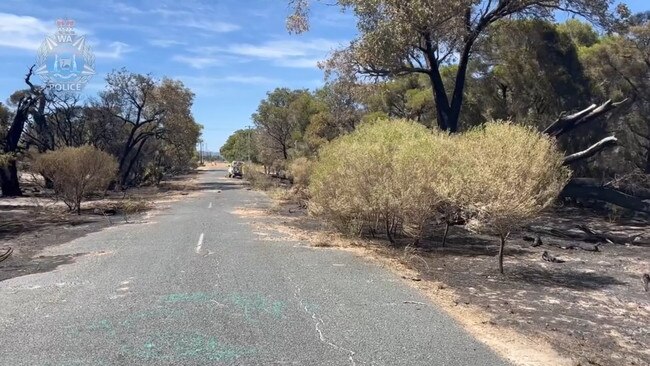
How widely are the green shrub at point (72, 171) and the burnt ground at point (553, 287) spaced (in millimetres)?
12107

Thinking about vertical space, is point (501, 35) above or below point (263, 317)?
above

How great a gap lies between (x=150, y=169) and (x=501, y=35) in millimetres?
40777

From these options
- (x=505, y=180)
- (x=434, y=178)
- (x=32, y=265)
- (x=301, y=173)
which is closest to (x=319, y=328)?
(x=505, y=180)

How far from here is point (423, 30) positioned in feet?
66.4

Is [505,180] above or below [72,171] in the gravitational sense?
above

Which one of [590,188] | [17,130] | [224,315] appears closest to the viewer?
[224,315]

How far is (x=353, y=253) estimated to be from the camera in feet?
43.3

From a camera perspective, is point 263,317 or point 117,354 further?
point 263,317

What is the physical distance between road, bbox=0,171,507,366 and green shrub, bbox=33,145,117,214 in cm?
1456

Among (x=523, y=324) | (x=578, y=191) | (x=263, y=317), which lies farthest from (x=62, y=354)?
(x=578, y=191)

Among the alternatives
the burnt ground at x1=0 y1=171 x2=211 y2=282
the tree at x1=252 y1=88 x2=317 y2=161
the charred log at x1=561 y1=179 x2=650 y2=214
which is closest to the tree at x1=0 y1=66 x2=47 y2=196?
the burnt ground at x1=0 y1=171 x2=211 y2=282

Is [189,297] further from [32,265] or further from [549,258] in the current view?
[549,258]

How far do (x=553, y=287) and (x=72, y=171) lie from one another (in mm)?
21526

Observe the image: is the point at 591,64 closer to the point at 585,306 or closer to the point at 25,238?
the point at 585,306
